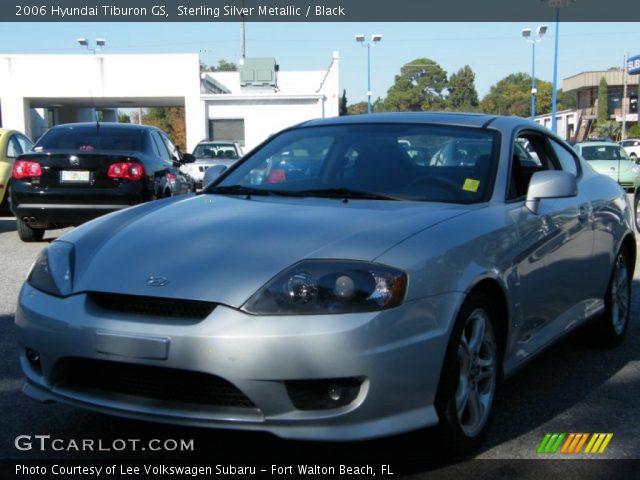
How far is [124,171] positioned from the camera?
9633 mm

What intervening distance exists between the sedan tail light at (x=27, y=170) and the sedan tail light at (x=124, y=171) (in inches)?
34.1

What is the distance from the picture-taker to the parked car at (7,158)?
473 inches

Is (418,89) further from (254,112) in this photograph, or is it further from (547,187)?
(547,187)

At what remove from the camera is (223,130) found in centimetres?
3625

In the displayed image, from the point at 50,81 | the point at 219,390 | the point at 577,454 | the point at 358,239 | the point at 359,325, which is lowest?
the point at 577,454

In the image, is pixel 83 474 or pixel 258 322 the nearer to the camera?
pixel 258 322

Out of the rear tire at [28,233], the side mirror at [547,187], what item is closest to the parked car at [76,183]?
the rear tire at [28,233]

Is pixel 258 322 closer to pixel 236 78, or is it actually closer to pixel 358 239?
pixel 358 239

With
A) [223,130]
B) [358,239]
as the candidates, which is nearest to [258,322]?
[358,239]

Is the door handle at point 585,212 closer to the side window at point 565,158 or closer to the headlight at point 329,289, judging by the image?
the side window at point 565,158

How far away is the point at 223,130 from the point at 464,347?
3370 centimetres

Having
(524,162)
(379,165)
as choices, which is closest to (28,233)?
(379,165)

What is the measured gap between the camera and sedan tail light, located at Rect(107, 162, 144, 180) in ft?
31.6

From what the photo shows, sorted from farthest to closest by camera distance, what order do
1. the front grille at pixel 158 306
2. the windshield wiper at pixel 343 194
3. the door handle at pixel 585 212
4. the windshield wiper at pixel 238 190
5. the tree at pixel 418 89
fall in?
the tree at pixel 418 89 < the door handle at pixel 585 212 < the windshield wiper at pixel 238 190 < the windshield wiper at pixel 343 194 < the front grille at pixel 158 306
